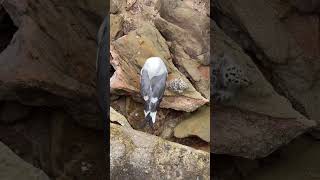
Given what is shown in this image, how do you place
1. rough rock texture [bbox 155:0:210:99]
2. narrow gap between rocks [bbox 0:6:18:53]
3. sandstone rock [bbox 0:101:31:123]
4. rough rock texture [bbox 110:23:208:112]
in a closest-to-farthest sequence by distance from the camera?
1. rough rock texture [bbox 110:23:208:112]
2. rough rock texture [bbox 155:0:210:99]
3. sandstone rock [bbox 0:101:31:123]
4. narrow gap between rocks [bbox 0:6:18:53]

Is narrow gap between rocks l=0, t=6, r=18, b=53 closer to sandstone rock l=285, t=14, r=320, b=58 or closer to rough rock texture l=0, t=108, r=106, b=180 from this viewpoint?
rough rock texture l=0, t=108, r=106, b=180

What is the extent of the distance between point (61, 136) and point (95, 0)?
0.85 metres

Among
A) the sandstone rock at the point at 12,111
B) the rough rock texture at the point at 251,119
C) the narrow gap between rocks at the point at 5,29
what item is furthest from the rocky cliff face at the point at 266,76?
the narrow gap between rocks at the point at 5,29

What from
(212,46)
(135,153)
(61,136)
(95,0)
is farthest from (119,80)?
(61,136)

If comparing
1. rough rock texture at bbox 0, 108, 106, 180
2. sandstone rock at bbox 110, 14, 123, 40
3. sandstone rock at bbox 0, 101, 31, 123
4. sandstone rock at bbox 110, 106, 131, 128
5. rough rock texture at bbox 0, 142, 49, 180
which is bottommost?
rough rock texture at bbox 0, 108, 106, 180

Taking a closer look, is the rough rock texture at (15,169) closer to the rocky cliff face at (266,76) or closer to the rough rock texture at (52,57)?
the rough rock texture at (52,57)

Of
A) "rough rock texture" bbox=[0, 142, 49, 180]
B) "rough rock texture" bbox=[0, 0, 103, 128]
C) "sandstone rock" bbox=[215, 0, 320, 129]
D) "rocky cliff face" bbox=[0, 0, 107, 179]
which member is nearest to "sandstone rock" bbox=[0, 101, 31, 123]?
"rocky cliff face" bbox=[0, 0, 107, 179]

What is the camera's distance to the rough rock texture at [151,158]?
214cm

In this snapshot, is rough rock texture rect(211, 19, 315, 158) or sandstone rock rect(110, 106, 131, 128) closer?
sandstone rock rect(110, 106, 131, 128)

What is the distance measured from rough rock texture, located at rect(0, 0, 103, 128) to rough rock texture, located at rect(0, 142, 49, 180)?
0.33 meters

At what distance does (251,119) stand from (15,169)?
1302 millimetres

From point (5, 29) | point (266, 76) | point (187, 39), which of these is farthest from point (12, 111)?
point (266, 76)

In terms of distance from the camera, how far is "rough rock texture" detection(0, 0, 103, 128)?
106 inches

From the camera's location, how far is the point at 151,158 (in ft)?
7.10
